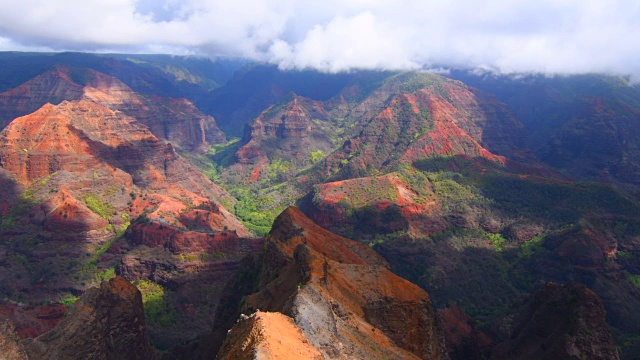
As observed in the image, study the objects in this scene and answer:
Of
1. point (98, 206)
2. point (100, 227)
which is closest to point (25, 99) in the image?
point (98, 206)

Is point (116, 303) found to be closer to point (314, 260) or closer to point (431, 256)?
point (314, 260)

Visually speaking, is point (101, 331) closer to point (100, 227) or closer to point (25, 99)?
point (100, 227)

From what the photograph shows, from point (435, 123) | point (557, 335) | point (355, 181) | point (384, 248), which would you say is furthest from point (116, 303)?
point (435, 123)

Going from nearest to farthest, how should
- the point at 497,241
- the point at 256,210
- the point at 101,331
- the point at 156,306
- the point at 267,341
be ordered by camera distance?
1. the point at 267,341
2. the point at 101,331
3. the point at 156,306
4. the point at 497,241
5. the point at 256,210

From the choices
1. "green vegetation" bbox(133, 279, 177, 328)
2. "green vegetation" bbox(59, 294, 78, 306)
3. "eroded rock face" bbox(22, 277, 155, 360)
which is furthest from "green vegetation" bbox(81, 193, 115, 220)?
"eroded rock face" bbox(22, 277, 155, 360)

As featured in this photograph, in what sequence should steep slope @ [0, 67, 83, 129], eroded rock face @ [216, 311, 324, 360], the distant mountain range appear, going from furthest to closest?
steep slope @ [0, 67, 83, 129] → the distant mountain range → eroded rock face @ [216, 311, 324, 360]

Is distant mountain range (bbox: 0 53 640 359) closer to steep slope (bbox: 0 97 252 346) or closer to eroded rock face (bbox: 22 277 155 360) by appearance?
steep slope (bbox: 0 97 252 346)
